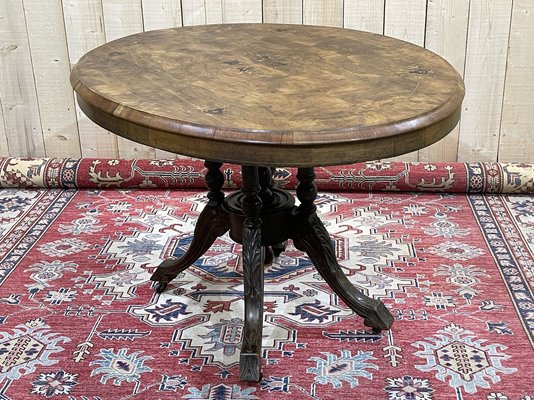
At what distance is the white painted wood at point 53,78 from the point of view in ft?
9.89

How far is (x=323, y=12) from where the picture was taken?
295cm

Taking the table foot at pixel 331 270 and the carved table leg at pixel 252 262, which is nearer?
the carved table leg at pixel 252 262

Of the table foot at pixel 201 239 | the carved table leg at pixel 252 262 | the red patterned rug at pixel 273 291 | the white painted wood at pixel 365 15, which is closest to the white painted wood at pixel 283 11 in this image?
the white painted wood at pixel 365 15

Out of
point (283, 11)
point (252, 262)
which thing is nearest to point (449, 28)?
point (283, 11)

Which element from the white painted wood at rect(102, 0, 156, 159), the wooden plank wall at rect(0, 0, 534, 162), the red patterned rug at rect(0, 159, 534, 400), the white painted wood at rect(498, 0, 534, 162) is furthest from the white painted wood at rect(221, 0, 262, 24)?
the white painted wood at rect(498, 0, 534, 162)

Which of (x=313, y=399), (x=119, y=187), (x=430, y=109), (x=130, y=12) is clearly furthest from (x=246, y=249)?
(x=130, y=12)

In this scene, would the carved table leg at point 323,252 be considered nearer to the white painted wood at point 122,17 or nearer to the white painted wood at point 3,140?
the white painted wood at point 122,17

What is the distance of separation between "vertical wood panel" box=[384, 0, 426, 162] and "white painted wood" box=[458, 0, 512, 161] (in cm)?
19

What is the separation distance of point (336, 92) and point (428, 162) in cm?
153

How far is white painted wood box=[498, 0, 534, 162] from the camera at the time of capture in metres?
2.90

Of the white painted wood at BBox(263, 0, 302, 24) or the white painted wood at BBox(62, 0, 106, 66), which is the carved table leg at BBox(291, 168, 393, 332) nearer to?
the white painted wood at BBox(263, 0, 302, 24)

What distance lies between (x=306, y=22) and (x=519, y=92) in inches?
34.5

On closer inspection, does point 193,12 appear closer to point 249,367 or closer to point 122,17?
point 122,17

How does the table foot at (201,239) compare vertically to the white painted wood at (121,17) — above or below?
below
